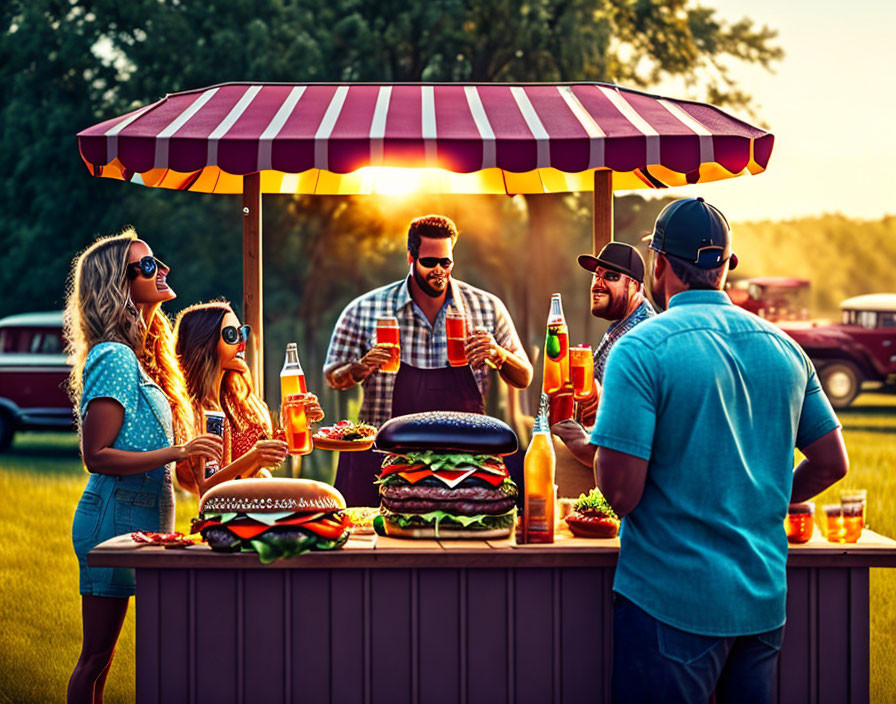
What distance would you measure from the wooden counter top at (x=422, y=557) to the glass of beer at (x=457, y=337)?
1.47 m

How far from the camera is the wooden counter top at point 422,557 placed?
12.6 ft

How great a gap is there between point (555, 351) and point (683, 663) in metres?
1.79

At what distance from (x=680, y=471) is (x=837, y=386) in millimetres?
20916

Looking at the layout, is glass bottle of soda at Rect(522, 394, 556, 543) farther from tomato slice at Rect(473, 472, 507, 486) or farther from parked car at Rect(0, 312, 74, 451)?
parked car at Rect(0, 312, 74, 451)

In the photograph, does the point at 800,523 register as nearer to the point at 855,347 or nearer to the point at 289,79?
the point at 289,79

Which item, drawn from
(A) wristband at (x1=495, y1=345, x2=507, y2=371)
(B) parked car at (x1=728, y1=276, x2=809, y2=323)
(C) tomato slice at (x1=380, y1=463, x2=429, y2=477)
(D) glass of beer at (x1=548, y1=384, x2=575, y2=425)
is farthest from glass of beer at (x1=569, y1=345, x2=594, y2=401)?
(B) parked car at (x1=728, y1=276, x2=809, y2=323)

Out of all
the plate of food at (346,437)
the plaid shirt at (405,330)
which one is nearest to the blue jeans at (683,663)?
the plate of food at (346,437)

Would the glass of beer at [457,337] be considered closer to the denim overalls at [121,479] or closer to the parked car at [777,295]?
the denim overalls at [121,479]

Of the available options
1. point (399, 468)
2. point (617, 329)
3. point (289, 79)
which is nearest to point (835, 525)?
point (617, 329)

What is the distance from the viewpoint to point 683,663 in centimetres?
302

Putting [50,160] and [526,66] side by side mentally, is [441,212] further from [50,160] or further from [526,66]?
[50,160]

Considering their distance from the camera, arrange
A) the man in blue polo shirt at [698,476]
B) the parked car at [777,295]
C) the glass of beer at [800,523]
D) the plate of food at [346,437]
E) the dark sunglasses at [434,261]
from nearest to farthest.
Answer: the man in blue polo shirt at [698,476] < the glass of beer at [800,523] < the plate of food at [346,437] < the dark sunglasses at [434,261] < the parked car at [777,295]

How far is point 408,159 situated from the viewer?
494 cm

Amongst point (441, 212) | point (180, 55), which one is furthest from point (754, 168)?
point (180, 55)
